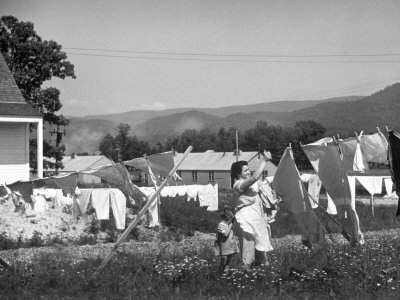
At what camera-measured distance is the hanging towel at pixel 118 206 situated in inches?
911

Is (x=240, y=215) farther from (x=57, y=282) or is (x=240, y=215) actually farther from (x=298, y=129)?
(x=298, y=129)

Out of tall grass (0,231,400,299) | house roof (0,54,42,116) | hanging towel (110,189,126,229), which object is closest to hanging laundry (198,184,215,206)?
hanging towel (110,189,126,229)

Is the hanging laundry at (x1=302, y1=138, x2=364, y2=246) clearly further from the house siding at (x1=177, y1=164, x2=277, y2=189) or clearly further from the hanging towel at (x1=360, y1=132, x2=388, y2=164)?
the house siding at (x1=177, y1=164, x2=277, y2=189)

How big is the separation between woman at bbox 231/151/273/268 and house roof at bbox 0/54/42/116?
1955 cm

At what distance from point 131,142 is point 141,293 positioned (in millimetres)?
117340

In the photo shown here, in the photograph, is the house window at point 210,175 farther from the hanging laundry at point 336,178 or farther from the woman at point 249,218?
the woman at point 249,218

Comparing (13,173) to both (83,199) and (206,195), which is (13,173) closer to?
(83,199)

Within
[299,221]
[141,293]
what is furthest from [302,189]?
[141,293]

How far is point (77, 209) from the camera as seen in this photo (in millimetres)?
24141

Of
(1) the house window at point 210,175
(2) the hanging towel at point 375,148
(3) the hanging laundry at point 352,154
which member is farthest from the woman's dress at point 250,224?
(1) the house window at point 210,175

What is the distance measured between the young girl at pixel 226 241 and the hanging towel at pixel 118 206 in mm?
13809

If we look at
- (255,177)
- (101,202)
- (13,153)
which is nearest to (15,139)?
(13,153)

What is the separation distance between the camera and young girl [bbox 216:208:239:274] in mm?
9562

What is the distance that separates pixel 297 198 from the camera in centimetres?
1083
